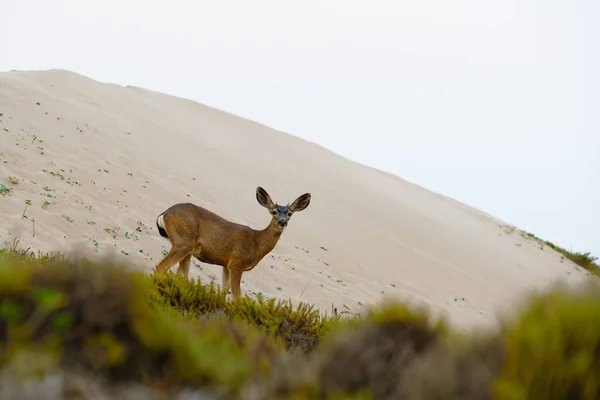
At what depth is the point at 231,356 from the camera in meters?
2.23

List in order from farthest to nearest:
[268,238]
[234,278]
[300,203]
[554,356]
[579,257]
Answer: [579,257], [268,238], [300,203], [234,278], [554,356]

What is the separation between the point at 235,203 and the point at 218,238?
987cm

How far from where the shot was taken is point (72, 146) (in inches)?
634

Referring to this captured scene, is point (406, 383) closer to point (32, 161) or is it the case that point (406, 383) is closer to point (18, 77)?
point (32, 161)

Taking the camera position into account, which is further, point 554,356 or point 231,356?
point 231,356

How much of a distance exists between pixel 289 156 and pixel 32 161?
1602 centimetres

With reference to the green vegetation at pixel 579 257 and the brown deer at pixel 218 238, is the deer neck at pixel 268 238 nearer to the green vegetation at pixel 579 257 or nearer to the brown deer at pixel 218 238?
the brown deer at pixel 218 238

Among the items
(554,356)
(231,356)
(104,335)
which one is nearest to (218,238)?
(231,356)

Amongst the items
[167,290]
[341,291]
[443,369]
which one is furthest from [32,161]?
[443,369]

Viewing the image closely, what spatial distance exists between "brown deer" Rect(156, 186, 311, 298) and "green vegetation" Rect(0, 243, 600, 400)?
21.4 ft

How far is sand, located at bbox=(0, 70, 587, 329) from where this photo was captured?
40.6ft

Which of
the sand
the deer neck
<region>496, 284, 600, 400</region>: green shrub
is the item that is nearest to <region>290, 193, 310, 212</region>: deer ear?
the deer neck

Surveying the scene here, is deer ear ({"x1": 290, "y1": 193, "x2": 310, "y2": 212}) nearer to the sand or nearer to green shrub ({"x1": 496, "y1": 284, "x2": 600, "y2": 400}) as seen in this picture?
the sand

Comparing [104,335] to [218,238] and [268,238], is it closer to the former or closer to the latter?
[218,238]
